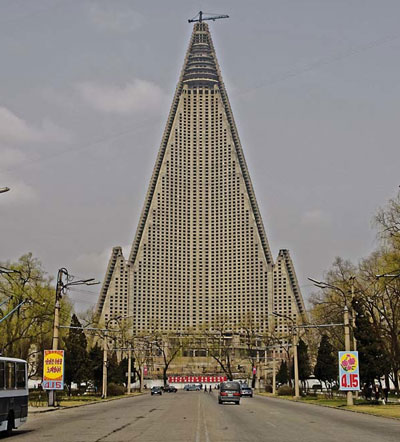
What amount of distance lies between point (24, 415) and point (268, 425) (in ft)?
35.1

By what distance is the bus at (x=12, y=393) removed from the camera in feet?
82.0

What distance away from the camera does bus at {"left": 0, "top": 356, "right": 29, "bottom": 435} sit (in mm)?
25000

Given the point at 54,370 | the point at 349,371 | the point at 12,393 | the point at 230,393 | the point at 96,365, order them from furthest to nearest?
1. the point at 96,365
2. the point at 230,393
3. the point at 54,370
4. the point at 349,371
5. the point at 12,393

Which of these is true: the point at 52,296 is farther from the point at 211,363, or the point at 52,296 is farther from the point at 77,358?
the point at 211,363

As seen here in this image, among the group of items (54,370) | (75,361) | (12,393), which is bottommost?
(75,361)

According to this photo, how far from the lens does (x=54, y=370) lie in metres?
47.8

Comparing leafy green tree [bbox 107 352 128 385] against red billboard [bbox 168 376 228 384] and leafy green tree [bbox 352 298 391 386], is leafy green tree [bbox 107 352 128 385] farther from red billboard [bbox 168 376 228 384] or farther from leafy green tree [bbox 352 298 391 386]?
red billboard [bbox 168 376 228 384]

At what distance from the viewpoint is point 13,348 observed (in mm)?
74000

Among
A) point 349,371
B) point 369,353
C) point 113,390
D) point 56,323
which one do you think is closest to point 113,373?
point 113,390

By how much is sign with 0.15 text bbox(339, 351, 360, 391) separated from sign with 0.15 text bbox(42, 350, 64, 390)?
65.8 ft

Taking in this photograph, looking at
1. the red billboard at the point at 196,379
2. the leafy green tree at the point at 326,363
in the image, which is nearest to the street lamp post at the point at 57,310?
the leafy green tree at the point at 326,363

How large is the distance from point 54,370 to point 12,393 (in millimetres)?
22356

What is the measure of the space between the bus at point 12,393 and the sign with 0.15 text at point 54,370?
64.3ft

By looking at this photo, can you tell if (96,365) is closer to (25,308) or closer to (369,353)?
(25,308)
